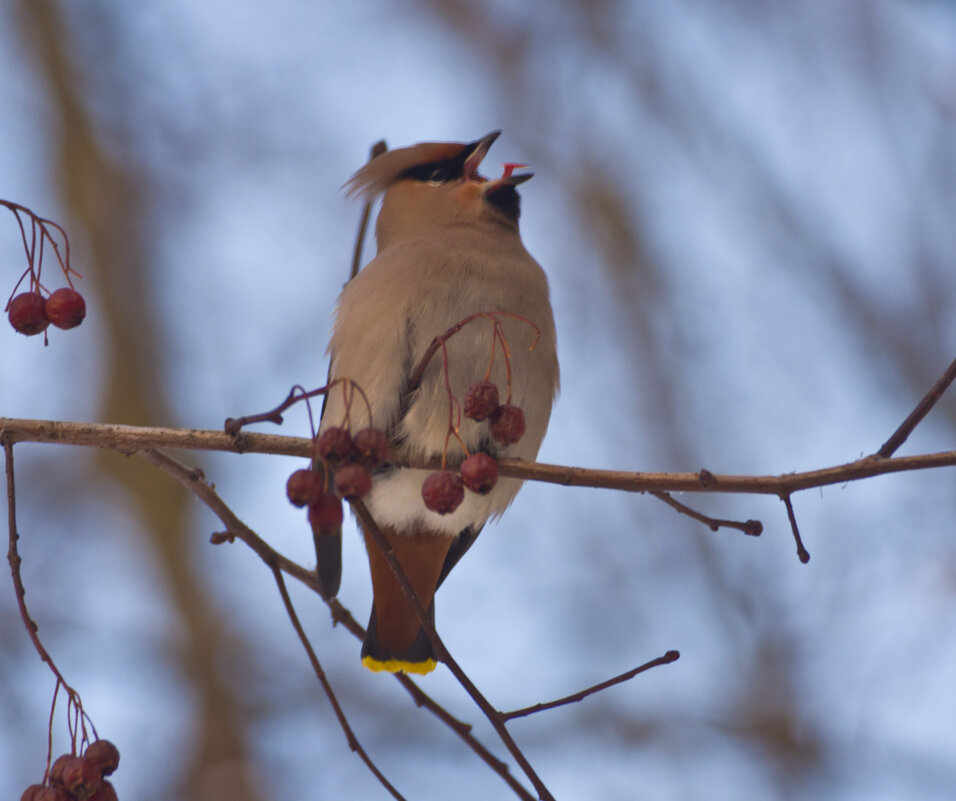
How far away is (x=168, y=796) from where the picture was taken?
580 centimetres

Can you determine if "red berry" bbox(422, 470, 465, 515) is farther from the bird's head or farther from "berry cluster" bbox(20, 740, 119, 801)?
the bird's head

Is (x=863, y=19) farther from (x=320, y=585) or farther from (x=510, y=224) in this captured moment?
(x=320, y=585)

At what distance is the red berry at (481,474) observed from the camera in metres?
2.39

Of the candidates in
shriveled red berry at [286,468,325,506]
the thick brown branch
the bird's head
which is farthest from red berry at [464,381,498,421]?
the bird's head

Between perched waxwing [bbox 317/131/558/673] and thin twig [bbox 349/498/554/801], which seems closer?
thin twig [bbox 349/498/554/801]

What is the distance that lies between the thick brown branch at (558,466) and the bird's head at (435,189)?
5.31 feet

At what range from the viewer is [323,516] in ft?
7.69

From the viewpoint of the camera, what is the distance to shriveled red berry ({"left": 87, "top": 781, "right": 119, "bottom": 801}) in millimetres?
2156

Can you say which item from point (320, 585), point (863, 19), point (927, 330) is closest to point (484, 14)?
point (863, 19)

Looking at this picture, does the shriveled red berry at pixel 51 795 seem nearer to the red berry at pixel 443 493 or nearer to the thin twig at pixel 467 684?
the thin twig at pixel 467 684

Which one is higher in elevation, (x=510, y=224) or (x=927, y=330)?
(x=927, y=330)

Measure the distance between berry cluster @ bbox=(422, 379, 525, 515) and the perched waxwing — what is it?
1.46ft

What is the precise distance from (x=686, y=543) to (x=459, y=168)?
9.09 ft

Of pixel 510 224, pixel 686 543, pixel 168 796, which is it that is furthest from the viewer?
pixel 686 543
